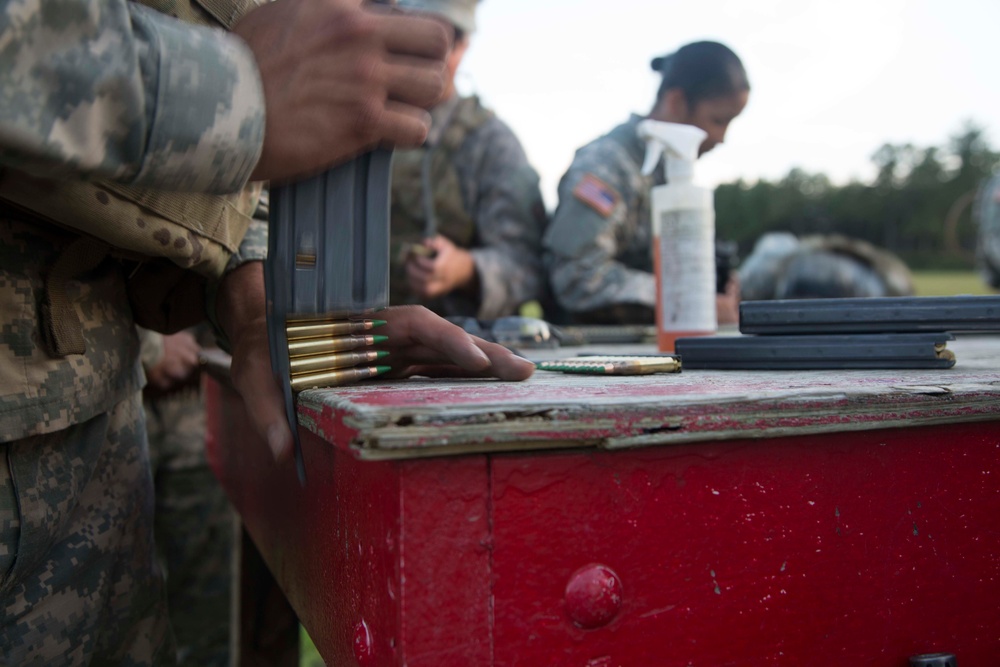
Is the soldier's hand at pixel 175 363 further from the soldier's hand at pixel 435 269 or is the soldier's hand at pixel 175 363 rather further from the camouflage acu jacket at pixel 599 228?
the camouflage acu jacket at pixel 599 228

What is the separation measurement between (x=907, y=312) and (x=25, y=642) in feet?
2.98

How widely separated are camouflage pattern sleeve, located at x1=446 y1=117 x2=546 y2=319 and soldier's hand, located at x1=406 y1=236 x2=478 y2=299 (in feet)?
0.93

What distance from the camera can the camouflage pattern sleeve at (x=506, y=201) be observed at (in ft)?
8.40

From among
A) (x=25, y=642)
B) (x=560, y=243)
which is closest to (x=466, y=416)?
(x=25, y=642)

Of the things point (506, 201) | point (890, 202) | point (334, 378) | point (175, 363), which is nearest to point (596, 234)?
point (506, 201)

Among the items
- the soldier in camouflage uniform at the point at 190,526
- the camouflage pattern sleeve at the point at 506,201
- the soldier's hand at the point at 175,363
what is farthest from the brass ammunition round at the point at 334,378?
the camouflage pattern sleeve at the point at 506,201

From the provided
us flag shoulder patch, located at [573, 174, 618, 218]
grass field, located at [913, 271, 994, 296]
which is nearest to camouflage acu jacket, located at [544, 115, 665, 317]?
us flag shoulder patch, located at [573, 174, 618, 218]

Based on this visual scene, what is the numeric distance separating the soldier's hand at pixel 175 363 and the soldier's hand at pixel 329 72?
1.57m

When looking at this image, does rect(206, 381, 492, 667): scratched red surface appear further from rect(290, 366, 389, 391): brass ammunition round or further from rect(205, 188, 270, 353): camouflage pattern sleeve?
rect(205, 188, 270, 353): camouflage pattern sleeve

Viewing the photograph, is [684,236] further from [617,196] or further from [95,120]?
[617,196]

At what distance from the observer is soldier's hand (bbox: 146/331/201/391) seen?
195 centimetres

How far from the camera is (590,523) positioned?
1.38 ft

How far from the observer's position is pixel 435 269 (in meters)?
2.17

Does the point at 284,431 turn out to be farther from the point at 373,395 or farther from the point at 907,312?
the point at 907,312
